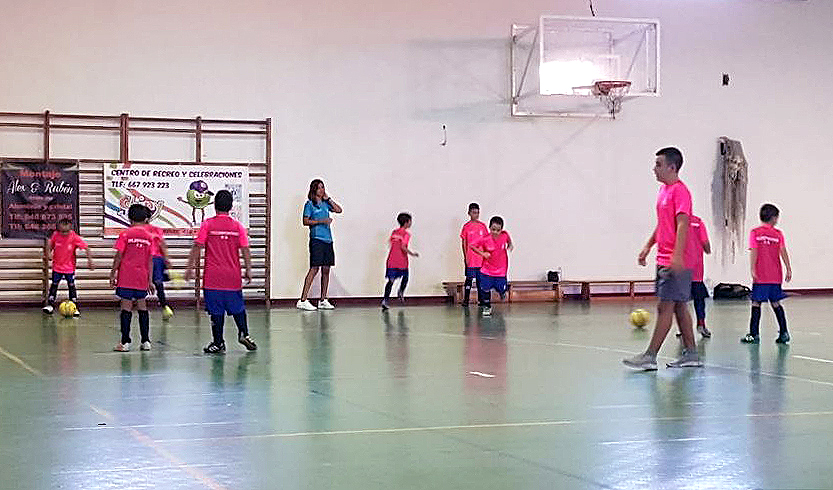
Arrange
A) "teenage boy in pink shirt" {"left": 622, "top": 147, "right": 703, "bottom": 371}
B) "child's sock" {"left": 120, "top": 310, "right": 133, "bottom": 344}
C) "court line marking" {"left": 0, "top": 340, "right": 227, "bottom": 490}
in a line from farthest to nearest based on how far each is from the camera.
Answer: "child's sock" {"left": 120, "top": 310, "right": 133, "bottom": 344}
"teenage boy in pink shirt" {"left": 622, "top": 147, "right": 703, "bottom": 371}
"court line marking" {"left": 0, "top": 340, "right": 227, "bottom": 490}

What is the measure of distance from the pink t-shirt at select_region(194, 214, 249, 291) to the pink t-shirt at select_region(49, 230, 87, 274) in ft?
21.1

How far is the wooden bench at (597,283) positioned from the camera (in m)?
21.0

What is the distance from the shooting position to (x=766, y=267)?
12.4 metres

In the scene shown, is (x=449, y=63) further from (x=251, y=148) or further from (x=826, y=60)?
(x=826, y=60)

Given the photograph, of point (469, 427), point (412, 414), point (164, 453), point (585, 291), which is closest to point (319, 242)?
point (585, 291)

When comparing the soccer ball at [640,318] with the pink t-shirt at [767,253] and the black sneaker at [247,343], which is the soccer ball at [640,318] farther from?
the black sneaker at [247,343]

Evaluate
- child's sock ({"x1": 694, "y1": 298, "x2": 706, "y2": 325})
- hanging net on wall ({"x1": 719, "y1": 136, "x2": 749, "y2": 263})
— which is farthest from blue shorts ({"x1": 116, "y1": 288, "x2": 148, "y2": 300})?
hanging net on wall ({"x1": 719, "y1": 136, "x2": 749, "y2": 263})

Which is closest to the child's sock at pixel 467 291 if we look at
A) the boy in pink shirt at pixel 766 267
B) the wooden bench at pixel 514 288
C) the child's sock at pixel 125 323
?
the wooden bench at pixel 514 288

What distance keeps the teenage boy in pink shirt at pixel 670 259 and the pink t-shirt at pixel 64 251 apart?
32.8ft

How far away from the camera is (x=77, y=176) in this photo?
60.3ft

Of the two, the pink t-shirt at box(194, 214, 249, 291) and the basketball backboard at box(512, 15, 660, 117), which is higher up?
the basketball backboard at box(512, 15, 660, 117)

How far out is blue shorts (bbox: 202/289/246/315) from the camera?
11.0 metres

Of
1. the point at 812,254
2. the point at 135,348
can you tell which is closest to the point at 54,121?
the point at 135,348

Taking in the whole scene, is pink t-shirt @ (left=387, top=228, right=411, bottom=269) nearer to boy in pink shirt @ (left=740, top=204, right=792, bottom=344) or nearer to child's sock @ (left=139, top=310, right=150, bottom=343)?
boy in pink shirt @ (left=740, top=204, right=792, bottom=344)
